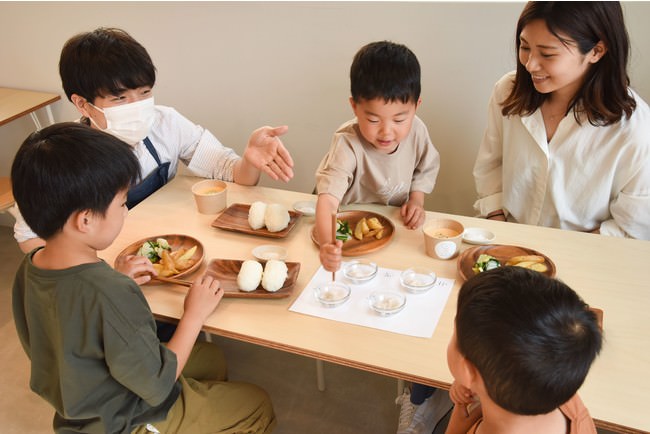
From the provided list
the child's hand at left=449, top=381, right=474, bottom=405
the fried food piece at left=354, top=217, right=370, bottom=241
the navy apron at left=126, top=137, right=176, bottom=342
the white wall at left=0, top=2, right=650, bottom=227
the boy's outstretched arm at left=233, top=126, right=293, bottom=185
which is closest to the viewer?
the child's hand at left=449, top=381, right=474, bottom=405

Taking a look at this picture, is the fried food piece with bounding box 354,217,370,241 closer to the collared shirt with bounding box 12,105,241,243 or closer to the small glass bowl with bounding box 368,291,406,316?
the small glass bowl with bounding box 368,291,406,316

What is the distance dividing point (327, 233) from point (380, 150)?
38 cm

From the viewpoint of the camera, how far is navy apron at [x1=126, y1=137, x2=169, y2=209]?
1.92 metres

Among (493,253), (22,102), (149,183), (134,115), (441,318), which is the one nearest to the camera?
A: (441,318)

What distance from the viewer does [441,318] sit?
1.25 m

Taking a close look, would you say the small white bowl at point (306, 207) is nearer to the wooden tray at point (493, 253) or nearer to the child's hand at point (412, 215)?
the child's hand at point (412, 215)

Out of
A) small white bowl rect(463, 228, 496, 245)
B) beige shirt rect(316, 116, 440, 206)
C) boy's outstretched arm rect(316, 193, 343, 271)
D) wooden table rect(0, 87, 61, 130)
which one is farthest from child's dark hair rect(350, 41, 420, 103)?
wooden table rect(0, 87, 61, 130)

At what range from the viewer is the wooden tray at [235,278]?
1343 mm

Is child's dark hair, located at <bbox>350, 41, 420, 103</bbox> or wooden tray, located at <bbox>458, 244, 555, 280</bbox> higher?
child's dark hair, located at <bbox>350, 41, 420, 103</bbox>

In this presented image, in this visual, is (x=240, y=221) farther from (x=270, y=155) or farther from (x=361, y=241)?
(x=361, y=241)

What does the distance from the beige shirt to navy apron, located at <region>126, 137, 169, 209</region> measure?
2.05 ft

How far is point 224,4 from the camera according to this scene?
2.40 metres

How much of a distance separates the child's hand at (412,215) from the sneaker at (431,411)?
52cm

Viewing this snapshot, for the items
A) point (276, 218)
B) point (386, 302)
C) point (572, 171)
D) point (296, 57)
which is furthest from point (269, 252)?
point (296, 57)
